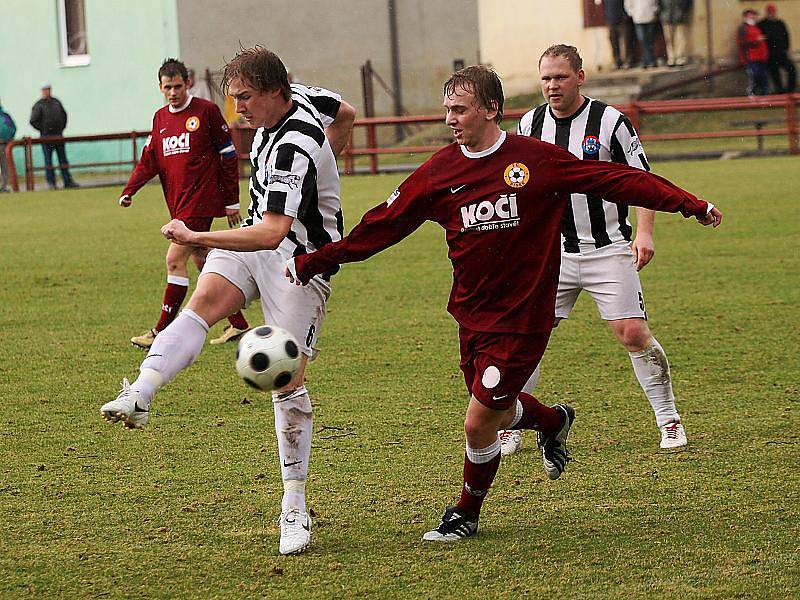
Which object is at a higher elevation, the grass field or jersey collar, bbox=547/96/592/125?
jersey collar, bbox=547/96/592/125

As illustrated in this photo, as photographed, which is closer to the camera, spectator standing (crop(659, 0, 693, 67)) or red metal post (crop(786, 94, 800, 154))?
red metal post (crop(786, 94, 800, 154))

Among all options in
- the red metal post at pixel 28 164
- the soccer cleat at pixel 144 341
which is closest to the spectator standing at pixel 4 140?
the red metal post at pixel 28 164

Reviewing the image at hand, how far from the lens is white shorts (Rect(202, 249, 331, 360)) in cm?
472

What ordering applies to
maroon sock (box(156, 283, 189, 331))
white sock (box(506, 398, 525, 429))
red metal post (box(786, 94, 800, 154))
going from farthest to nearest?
red metal post (box(786, 94, 800, 154))
maroon sock (box(156, 283, 189, 331))
white sock (box(506, 398, 525, 429))

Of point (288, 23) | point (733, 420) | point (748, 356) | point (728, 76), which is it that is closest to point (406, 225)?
point (733, 420)

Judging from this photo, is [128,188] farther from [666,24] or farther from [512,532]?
[666,24]

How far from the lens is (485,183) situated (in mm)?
4469

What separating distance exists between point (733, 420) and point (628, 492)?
4.31 feet

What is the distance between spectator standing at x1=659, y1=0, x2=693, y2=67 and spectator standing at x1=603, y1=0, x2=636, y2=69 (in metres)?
0.78

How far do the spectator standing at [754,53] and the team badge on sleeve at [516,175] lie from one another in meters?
23.1

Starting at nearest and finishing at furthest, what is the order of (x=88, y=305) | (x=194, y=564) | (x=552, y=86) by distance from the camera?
(x=194, y=564) < (x=552, y=86) < (x=88, y=305)

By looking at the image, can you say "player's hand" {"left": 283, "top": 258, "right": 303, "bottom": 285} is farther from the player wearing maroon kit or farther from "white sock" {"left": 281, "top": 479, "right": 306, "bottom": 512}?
the player wearing maroon kit

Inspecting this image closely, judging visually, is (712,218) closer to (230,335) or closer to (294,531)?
(294,531)

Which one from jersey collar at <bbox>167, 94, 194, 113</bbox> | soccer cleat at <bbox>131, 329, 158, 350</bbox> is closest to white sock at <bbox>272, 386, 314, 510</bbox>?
soccer cleat at <bbox>131, 329, 158, 350</bbox>
